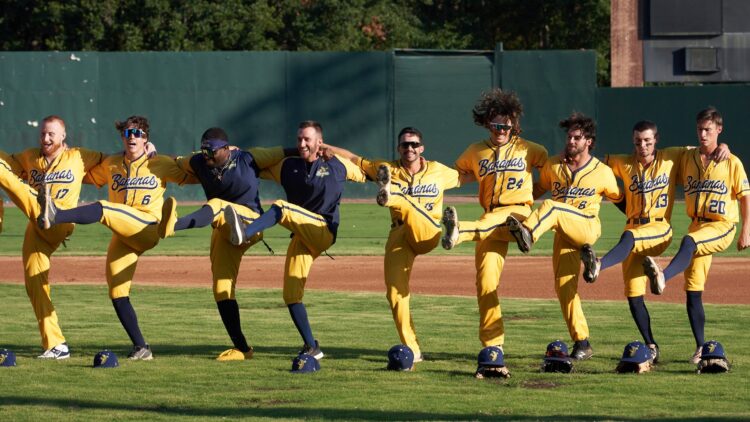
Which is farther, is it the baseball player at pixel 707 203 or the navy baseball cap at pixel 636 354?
the baseball player at pixel 707 203

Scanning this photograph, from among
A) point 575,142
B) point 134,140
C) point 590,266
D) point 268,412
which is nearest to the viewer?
point 268,412

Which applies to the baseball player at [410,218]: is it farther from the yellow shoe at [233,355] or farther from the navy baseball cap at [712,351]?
the navy baseball cap at [712,351]

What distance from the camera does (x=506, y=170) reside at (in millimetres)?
10031

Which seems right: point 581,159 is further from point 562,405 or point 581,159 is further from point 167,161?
point 167,161

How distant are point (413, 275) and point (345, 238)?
494 centimetres

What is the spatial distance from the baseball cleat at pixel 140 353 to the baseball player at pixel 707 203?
A: 4.54 meters

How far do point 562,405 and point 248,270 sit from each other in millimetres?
10936

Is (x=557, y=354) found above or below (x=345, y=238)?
below

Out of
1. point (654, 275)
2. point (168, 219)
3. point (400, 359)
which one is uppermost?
point (168, 219)

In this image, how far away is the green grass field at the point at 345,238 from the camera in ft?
69.1

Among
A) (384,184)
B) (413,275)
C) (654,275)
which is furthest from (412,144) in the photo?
(413,275)

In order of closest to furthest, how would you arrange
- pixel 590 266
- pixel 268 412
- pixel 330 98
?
pixel 268 412 < pixel 590 266 < pixel 330 98

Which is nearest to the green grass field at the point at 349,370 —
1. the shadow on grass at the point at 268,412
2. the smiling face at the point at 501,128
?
the shadow on grass at the point at 268,412

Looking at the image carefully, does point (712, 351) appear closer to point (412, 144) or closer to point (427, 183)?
point (427, 183)
